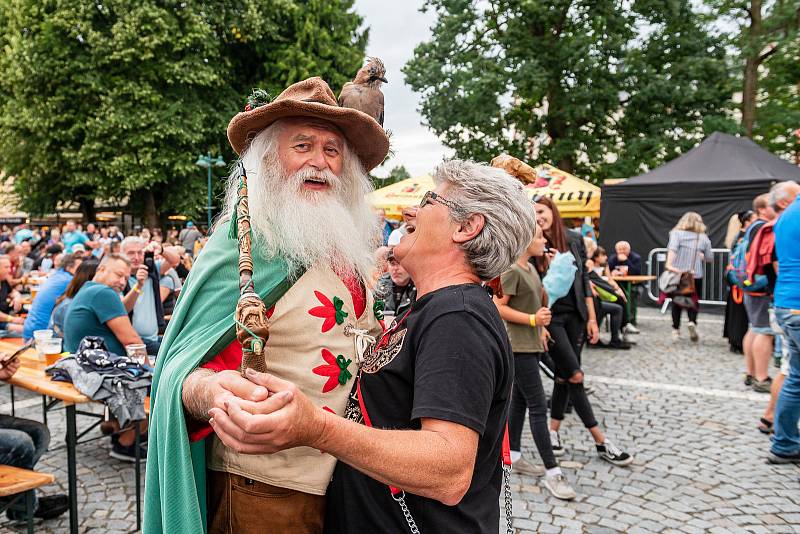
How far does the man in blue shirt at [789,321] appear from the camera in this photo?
4.18m

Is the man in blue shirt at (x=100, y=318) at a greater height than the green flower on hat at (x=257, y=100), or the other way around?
the green flower on hat at (x=257, y=100)

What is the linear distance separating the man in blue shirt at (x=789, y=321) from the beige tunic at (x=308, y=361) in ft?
12.7

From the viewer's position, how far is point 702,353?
8.14m

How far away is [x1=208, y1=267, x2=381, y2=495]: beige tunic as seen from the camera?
148 cm

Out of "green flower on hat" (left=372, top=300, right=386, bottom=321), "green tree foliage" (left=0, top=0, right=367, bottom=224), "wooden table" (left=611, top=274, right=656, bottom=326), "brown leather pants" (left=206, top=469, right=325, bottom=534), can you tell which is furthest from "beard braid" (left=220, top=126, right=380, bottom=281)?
"green tree foliage" (left=0, top=0, right=367, bottom=224)

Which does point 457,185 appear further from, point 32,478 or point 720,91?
point 720,91

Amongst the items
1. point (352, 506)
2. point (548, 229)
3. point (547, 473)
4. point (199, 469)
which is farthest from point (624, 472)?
point (199, 469)

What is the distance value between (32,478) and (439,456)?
2.84 metres

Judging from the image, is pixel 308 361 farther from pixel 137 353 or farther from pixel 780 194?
pixel 780 194

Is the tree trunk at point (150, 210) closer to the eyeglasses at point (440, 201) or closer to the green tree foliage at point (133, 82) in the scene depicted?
the green tree foliage at point (133, 82)

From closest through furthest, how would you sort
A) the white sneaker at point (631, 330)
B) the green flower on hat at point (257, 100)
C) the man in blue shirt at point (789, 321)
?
the green flower on hat at point (257, 100), the man in blue shirt at point (789, 321), the white sneaker at point (631, 330)

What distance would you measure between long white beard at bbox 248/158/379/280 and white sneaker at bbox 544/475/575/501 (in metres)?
2.77

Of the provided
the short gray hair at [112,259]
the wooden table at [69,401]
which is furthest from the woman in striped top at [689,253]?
the wooden table at [69,401]

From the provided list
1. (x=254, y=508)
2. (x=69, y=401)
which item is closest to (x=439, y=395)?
(x=254, y=508)
